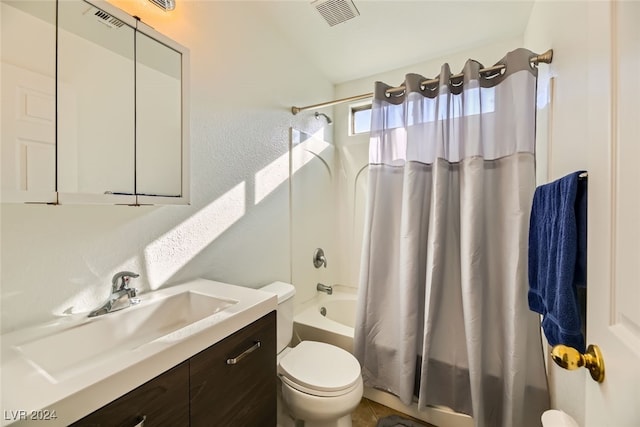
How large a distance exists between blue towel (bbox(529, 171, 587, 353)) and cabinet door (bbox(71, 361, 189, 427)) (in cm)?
113

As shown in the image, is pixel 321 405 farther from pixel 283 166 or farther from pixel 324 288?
pixel 283 166

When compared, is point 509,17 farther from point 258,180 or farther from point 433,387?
point 433,387

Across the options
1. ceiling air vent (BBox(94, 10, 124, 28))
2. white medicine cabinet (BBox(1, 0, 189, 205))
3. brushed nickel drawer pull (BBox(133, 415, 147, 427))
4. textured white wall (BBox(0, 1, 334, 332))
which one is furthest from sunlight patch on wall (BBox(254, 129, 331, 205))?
brushed nickel drawer pull (BBox(133, 415, 147, 427))

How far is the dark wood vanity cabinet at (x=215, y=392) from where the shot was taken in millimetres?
668

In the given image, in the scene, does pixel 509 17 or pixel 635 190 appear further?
pixel 509 17

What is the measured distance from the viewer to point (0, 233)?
81 centimetres

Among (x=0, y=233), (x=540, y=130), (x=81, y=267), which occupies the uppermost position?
(x=540, y=130)

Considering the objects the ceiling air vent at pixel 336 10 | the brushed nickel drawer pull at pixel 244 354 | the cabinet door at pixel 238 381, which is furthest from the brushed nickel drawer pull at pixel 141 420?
the ceiling air vent at pixel 336 10

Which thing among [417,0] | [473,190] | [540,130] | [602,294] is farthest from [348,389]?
[417,0]

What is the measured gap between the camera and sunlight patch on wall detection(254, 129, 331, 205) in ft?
5.90

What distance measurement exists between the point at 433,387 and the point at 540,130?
5.36 feet

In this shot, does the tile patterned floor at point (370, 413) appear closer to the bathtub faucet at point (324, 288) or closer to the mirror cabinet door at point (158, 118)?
the bathtub faucet at point (324, 288)

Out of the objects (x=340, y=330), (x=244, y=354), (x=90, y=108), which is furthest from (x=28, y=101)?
(x=340, y=330)

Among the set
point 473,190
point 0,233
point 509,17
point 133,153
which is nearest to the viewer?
point 0,233
